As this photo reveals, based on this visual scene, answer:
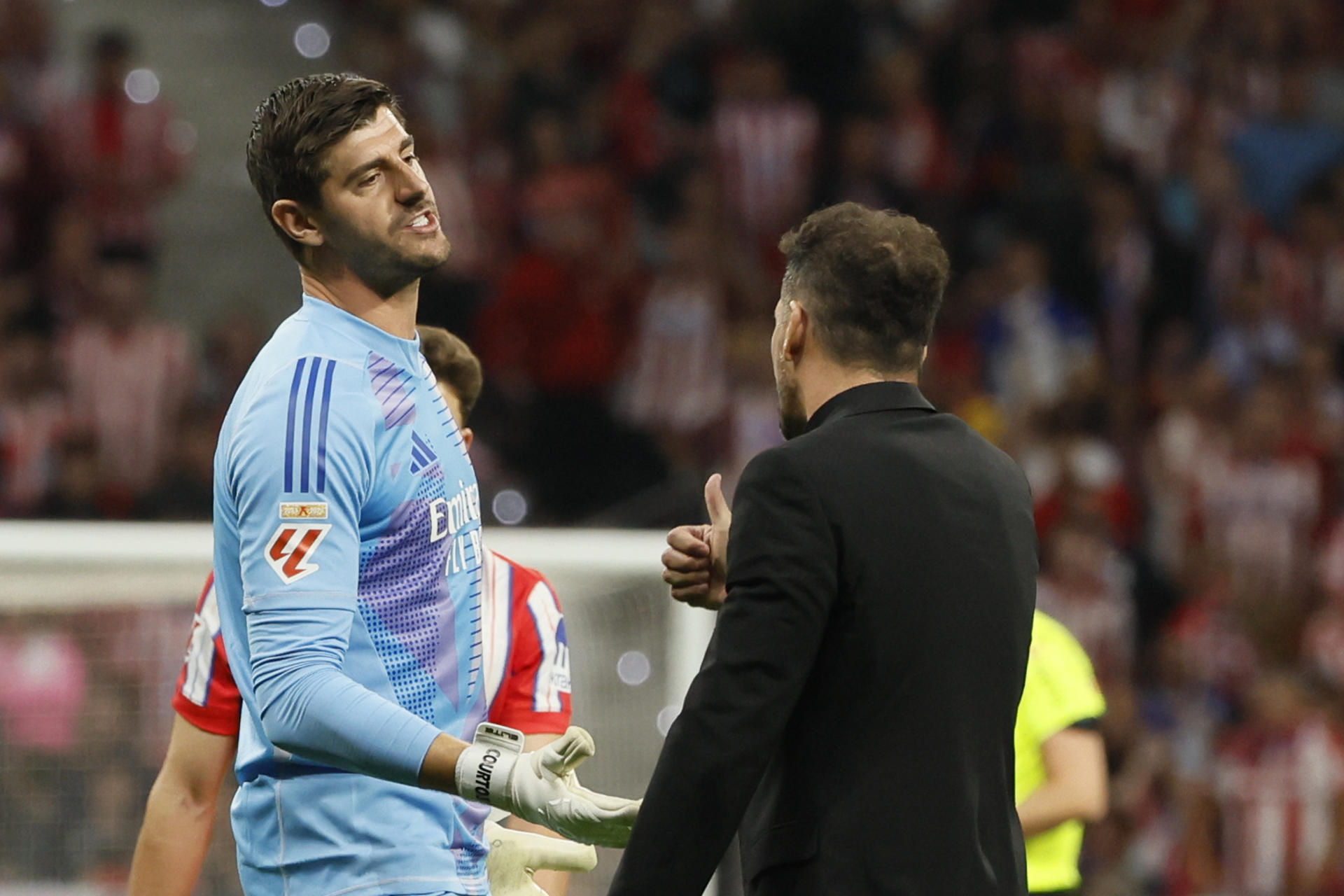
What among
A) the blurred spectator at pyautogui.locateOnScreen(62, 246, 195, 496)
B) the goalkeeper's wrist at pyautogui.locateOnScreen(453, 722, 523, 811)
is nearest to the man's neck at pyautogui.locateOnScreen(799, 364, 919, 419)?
the goalkeeper's wrist at pyautogui.locateOnScreen(453, 722, 523, 811)

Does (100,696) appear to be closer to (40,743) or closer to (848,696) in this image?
(40,743)

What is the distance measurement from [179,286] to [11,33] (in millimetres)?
1522

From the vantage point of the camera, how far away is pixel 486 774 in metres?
2.14

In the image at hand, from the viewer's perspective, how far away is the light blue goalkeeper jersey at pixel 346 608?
85.8 inches

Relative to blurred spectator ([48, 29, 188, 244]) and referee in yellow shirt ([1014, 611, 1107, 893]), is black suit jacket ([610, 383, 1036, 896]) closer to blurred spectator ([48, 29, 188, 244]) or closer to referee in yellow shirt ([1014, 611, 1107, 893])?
referee in yellow shirt ([1014, 611, 1107, 893])

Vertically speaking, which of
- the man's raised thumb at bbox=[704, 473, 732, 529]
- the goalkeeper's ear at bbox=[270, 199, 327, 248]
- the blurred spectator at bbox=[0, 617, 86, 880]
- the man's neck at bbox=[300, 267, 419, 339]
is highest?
the goalkeeper's ear at bbox=[270, 199, 327, 248]

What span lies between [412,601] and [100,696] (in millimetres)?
2390

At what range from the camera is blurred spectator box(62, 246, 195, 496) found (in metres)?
7.93

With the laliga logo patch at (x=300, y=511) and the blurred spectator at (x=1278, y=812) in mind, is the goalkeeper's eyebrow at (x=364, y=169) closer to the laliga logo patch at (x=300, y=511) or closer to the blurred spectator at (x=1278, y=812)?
the laliga logo patch at (x=300, y=511)

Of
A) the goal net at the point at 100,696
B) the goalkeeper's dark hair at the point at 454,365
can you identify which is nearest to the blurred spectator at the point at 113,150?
the goal net at the point at 100,696

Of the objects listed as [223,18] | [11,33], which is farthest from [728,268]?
[11,33]

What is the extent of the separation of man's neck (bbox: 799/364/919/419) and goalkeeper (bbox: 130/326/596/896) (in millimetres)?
892

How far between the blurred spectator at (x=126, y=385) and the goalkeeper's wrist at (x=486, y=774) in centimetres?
603

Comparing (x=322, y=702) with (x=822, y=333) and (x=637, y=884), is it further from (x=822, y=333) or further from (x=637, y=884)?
(x=822, y=333)
